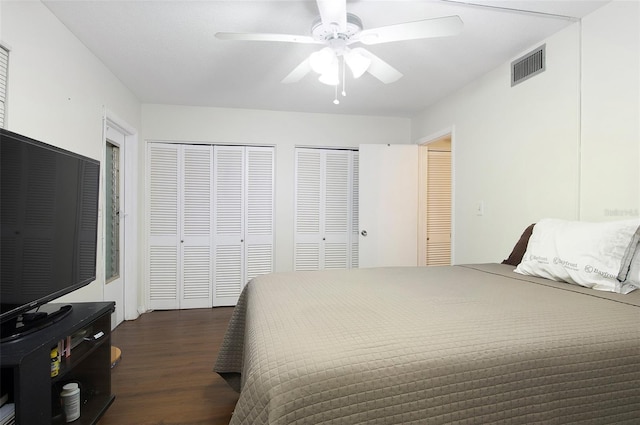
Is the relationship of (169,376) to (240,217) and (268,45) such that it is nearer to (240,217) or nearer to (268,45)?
(240,217)

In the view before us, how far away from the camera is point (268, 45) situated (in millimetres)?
2348

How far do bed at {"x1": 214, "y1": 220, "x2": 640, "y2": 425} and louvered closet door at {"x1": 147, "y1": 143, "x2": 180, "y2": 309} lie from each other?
9.29 feet

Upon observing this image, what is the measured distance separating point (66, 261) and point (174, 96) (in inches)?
94.2

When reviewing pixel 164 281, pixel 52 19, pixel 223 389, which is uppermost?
pixel 52 19

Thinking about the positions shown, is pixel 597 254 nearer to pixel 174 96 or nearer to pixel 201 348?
pixel 201 348

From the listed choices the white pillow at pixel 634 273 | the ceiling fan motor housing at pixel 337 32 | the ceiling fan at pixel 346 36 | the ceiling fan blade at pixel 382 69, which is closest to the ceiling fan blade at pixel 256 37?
the ceiling fan at pixel 346 36

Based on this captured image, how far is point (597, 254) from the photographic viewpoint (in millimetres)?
1580

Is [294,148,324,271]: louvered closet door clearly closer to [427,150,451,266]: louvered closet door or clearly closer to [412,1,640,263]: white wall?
[427,150,451,266]: louvered closet door

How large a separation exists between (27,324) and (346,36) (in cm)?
200

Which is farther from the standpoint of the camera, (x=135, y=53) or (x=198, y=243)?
(x=198, y=243)

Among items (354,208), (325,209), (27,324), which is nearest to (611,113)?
(354,208)

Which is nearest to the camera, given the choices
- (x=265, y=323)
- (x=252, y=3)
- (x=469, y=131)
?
(x=265, y=323)

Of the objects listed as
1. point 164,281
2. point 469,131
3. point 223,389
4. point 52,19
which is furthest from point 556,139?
point 164,281

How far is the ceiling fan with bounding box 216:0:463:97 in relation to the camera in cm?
151
